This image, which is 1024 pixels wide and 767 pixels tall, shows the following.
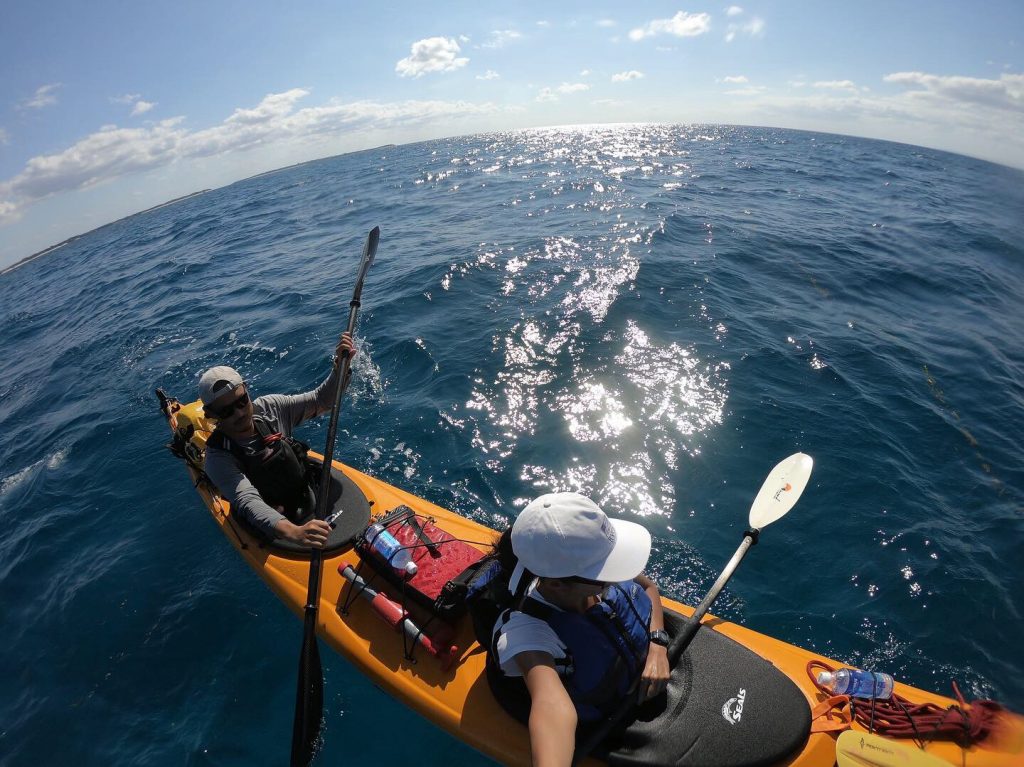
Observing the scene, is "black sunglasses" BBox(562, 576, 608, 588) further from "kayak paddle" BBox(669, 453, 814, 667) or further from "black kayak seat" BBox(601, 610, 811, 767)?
"kayak paddle" BBox(669, 453, 814, 667)

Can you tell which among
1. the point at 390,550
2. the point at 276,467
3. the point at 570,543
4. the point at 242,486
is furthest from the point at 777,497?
the point at 242,486

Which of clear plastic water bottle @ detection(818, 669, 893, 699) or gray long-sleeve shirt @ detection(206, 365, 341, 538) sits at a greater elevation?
gray long-sleeve shirt @ detection(206, 365, 341, 538)

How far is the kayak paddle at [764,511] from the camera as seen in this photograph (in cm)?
311

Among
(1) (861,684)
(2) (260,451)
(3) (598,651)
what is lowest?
(1) (861,684)

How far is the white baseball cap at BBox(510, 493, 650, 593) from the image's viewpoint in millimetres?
2131

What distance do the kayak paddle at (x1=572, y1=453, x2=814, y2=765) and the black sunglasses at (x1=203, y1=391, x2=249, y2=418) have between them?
3.67 meters

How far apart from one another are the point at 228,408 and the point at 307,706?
2.27 meters

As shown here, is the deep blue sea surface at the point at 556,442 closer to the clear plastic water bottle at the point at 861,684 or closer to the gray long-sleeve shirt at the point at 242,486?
the clear plastic water bottle at the point at 861,684

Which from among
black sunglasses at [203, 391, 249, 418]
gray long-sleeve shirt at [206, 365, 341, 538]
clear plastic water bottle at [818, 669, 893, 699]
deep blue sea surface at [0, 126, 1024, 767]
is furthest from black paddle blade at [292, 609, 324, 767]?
clear plastic water bottle at [818, 669, 893, 699]

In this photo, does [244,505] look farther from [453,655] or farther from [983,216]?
[983,216]

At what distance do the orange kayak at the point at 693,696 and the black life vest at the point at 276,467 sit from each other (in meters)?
0.63

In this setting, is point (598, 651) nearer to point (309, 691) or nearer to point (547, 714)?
point (547, 714)

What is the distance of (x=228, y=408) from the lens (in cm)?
372

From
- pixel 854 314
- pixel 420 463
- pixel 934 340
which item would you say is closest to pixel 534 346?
pixel 420 463
